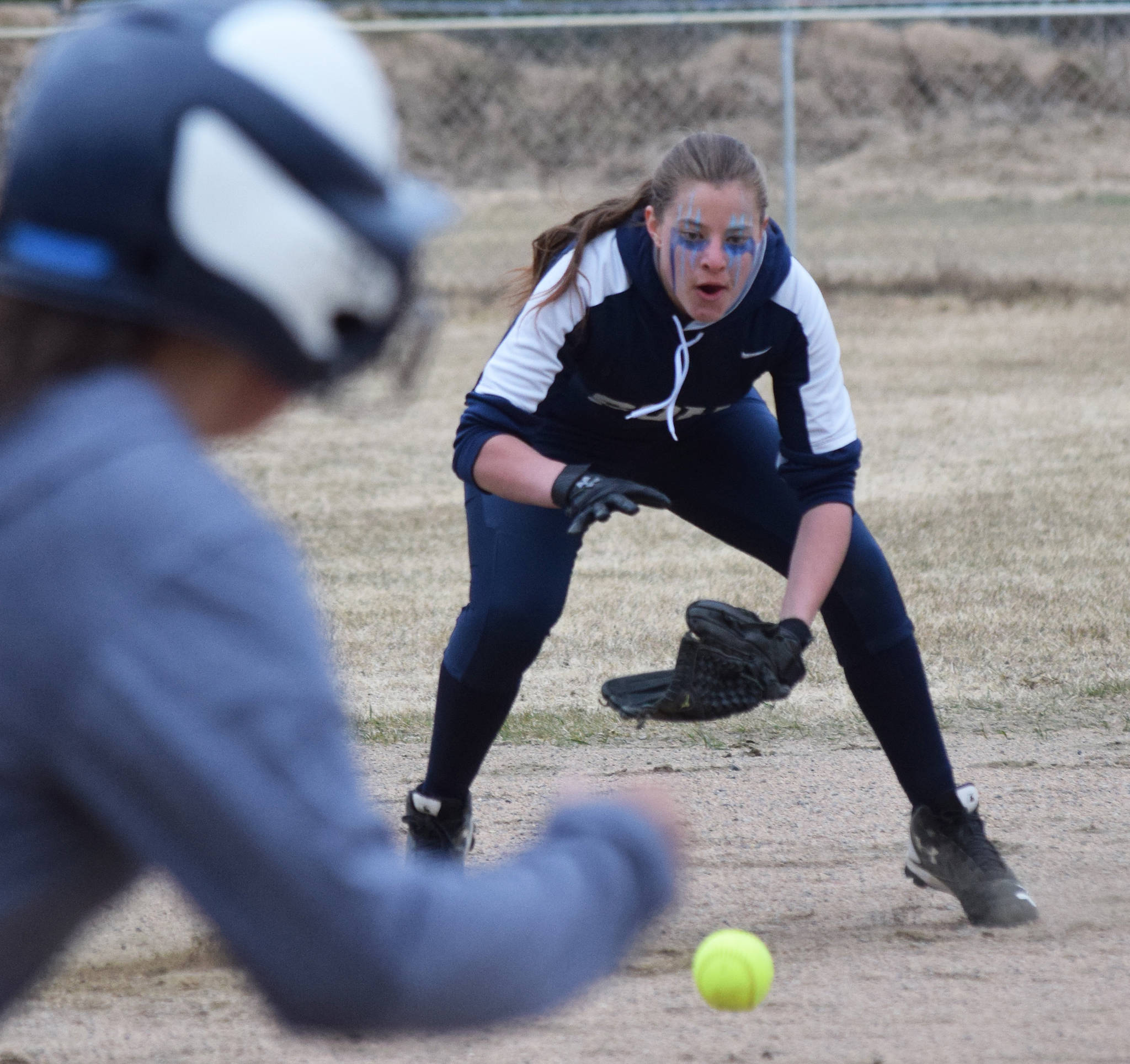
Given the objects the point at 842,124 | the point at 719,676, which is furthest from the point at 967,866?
the point at 842,124

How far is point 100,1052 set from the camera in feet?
9.59

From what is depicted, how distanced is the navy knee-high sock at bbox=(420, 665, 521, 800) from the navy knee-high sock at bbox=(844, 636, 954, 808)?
31.1 inches

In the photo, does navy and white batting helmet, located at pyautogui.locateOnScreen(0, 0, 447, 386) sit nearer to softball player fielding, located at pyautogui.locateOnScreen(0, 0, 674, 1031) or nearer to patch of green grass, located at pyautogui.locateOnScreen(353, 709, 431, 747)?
softball player fielding, located at pyautogui.locateOnScreen(0, 0, 674, 1031)

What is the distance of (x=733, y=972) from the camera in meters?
2.99

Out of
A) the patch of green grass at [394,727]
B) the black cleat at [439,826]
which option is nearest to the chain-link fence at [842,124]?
the patch of green grass at [394,727]

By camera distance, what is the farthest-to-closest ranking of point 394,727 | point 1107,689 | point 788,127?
point 788,127
point 1107,689
point 394,727

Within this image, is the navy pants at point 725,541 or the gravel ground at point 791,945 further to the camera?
the navy pants at point 725,541

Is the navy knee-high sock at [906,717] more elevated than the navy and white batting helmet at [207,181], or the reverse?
the navy and white batting helmet at [207,181]

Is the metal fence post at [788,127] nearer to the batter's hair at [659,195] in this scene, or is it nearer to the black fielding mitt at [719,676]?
the batter's hair at [659,195]

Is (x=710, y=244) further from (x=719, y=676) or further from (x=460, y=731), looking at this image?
(x=460, y=731)

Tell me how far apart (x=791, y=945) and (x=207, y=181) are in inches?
104

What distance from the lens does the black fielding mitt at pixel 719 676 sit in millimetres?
3268

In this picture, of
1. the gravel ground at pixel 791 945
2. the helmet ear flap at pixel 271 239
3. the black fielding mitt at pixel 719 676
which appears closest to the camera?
the helmet ear flap at pixel 271 239

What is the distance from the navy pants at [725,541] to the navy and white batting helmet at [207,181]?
2204mm
